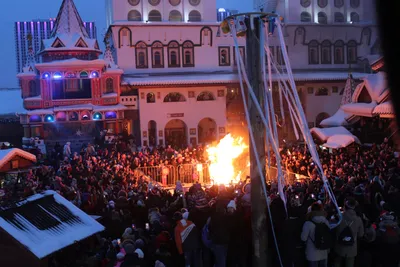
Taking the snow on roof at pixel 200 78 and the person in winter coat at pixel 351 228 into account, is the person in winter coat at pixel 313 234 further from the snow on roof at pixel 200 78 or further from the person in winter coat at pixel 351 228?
the snow on roof at pixel 200 78

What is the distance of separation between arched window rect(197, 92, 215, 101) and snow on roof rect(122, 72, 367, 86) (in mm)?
1403

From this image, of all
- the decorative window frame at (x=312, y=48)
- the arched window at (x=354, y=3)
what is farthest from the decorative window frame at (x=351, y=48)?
the arched window at (x=354, y=3)

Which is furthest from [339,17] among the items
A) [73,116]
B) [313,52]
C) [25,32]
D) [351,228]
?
[25,32]

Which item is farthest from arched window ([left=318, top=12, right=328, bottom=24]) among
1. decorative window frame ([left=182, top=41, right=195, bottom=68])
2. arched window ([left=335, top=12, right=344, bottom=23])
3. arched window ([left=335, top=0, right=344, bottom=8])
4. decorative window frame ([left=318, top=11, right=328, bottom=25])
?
decorative window frame ([left=182, top=41, right=195, bottom=68])

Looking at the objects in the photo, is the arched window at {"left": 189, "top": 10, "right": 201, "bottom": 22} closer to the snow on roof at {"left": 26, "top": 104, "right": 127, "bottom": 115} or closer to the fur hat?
the snow on roof at {"left": 26, "top": 104, "right": 127, "bottom": 115}

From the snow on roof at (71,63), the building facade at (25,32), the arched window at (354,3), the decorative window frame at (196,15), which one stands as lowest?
the snow on roof at (71,63)

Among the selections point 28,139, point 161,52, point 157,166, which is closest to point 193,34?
point 161,52

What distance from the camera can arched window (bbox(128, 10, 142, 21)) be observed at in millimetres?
39656

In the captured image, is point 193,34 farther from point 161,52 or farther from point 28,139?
point 28,139

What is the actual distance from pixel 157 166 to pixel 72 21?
17.9m

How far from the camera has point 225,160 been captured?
24.7 metres

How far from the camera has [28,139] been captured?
3322 centimetres

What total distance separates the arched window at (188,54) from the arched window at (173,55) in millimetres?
607

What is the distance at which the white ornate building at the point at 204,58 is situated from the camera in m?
37.7
